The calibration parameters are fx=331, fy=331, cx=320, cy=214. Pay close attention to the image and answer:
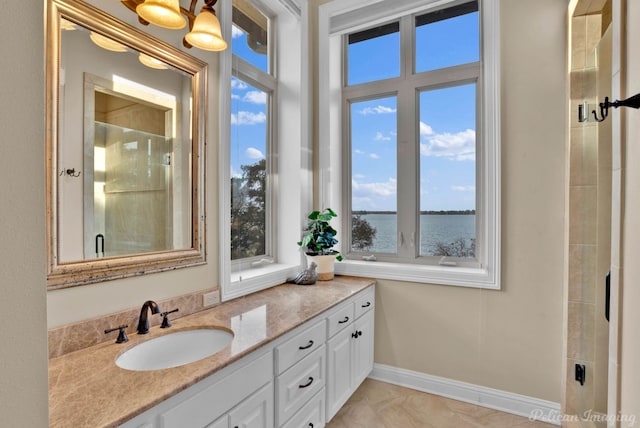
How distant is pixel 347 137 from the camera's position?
2.99 meters

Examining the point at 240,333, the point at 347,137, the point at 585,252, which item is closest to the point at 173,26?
the point at 240,333

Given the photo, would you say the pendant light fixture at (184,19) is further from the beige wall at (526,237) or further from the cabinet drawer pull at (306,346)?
the beige wall at (526,237)

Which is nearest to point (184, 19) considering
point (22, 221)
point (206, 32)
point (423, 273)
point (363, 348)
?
point (206, 32)

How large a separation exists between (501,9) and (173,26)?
2096 millimetres

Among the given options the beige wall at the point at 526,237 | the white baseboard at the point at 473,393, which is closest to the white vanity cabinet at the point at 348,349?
the white baseboard at the point at 473,393

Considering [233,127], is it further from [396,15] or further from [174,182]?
[396,15]

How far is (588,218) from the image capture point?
6.14 feet

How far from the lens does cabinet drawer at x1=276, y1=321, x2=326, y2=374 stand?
4.95 feet

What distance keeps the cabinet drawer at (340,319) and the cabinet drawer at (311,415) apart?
1.11ft

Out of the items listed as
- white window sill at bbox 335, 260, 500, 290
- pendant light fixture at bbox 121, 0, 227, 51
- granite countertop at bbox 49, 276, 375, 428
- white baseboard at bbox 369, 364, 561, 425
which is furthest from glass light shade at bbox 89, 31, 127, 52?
white baseboard at bbox 369, 364, 561, 425

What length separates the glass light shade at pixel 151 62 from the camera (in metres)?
1.54

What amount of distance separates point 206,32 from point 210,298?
4.40 ft

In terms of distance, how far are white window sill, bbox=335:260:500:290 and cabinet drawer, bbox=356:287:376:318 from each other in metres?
0.15

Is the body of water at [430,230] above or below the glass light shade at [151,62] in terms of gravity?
below
